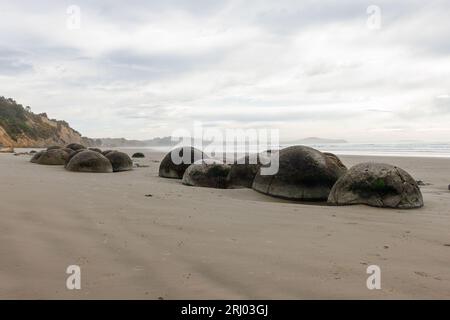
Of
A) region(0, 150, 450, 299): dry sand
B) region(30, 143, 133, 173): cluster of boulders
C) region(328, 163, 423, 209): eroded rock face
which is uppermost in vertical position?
region(30, 143, 133, 173): cluster of boulders

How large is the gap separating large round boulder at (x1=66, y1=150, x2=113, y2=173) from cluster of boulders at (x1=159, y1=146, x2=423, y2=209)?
12.2 ft

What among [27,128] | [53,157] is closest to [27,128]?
[27,128]

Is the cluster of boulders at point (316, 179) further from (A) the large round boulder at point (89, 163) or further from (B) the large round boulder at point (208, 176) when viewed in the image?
(A) the large round boulder at point (89, 163)

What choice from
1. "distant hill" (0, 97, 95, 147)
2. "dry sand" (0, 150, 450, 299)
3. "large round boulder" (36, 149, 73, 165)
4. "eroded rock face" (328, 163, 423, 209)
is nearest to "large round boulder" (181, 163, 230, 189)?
"eroded rock face" (328, 163, 423, 209)

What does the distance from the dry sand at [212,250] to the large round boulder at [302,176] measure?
4.95ft

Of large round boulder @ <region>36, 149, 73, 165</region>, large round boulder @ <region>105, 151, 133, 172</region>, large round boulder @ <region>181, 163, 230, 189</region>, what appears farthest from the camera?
large round boulder @ <region>36, 149, 73, 165</region>

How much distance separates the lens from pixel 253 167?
870cm

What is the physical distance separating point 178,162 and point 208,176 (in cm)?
214

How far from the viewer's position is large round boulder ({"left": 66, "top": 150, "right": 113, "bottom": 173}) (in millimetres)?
11859

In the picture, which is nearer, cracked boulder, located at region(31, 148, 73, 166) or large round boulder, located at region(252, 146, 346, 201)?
large round boulder, located at region(252, 146, 346, 201)

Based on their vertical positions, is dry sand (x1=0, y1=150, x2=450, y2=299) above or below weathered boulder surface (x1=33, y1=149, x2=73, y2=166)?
below

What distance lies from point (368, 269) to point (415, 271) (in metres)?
0.35

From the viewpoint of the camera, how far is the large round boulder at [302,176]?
7258 mm

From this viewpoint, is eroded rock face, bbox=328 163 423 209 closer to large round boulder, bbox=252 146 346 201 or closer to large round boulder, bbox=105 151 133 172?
large round boulder, bbox=252 146 346 201
